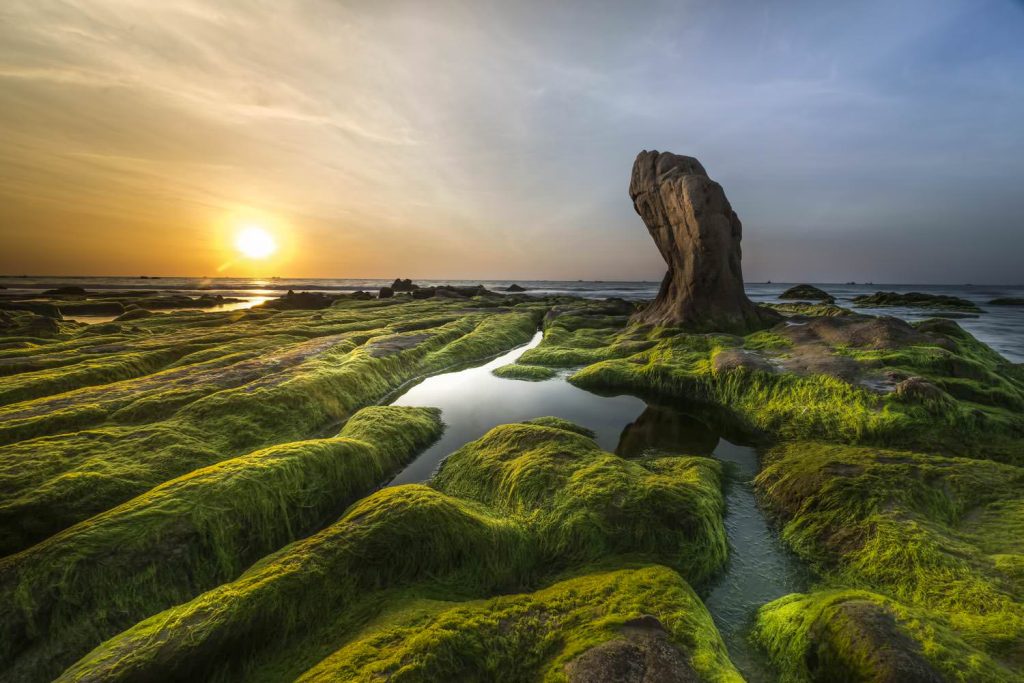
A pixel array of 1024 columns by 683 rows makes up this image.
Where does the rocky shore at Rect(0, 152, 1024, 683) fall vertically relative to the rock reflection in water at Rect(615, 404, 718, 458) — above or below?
above

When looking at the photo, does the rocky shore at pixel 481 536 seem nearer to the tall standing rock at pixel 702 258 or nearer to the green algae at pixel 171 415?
the green algae at pixel 171 415

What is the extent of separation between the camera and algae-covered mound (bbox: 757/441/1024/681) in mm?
3619

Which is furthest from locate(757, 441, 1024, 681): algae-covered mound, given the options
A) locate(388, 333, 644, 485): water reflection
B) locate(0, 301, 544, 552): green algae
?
locate(0, 301, 544, 552): green algae

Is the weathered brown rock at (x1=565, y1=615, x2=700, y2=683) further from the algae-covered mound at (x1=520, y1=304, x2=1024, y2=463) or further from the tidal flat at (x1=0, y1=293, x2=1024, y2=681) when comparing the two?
the algae-covered mound at (x1=520, y1=304, x2=1024, y2=463)

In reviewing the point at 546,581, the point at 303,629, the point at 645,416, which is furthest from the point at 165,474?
the point at 645,416

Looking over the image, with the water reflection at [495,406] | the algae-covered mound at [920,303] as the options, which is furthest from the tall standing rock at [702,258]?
the algae-covered mound at [920,303]

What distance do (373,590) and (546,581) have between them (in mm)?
2261

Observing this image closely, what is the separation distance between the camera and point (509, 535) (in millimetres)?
5848

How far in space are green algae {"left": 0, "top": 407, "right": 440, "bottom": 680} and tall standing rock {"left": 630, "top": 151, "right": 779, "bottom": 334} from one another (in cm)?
1978

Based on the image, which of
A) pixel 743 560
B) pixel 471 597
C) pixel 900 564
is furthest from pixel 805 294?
pixel 471 597

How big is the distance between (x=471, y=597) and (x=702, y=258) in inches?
856

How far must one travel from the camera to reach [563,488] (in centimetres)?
687

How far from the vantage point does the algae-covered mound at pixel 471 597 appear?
11.7ft

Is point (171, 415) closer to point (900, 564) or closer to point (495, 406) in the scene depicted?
point (495, 406)
